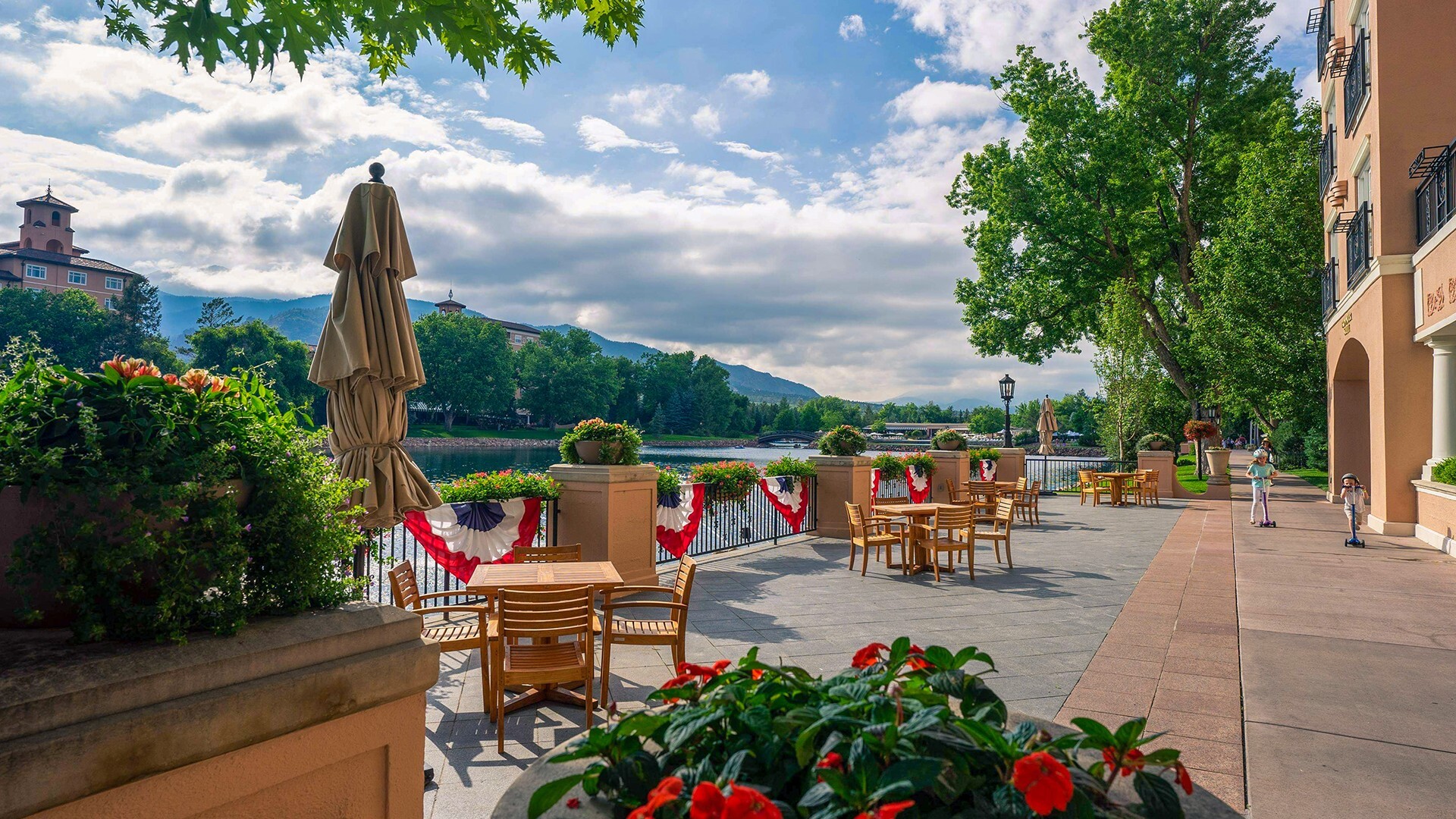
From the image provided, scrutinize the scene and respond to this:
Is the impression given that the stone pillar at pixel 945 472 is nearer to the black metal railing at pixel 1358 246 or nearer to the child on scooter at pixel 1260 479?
the child on scooter at pixel 1260 479

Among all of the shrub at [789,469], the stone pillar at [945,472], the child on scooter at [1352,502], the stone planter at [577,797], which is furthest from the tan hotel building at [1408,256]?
the stone planter at [577,797]

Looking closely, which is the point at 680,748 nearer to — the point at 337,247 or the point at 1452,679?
the point at 337,247

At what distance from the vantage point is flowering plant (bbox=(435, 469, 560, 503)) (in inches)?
301

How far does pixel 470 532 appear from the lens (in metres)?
7.51

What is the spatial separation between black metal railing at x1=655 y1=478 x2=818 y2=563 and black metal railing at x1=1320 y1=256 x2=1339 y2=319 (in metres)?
13.5

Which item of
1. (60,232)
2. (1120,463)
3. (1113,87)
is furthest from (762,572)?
(60,232)

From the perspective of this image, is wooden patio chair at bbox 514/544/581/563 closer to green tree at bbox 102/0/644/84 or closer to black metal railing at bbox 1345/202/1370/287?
green tree at bbox 102/0/644/84

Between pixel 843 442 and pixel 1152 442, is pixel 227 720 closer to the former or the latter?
pixel 843 442

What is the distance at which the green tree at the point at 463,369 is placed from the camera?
77.9m

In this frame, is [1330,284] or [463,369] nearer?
[1330,284]

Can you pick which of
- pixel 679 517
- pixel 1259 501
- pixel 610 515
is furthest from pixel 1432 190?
pixel 610 515

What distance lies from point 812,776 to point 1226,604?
7.97 meters

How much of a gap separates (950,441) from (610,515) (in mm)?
11222

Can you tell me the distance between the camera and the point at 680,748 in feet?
4.52
